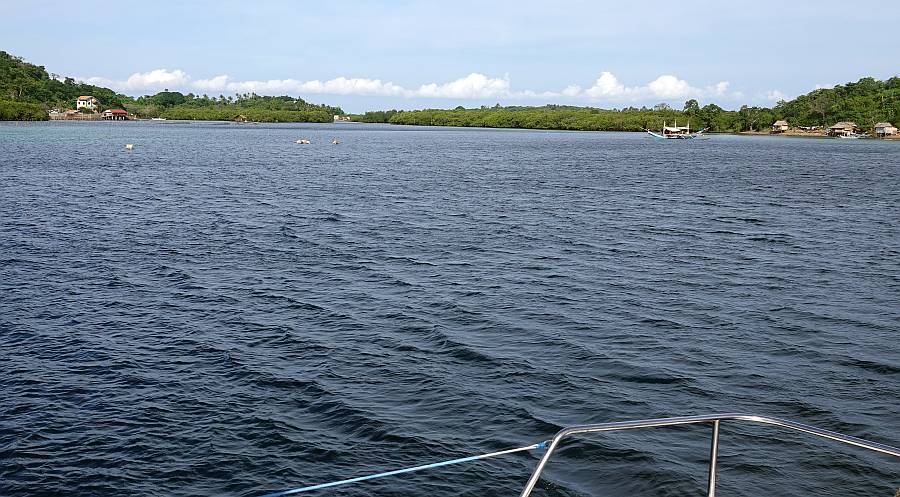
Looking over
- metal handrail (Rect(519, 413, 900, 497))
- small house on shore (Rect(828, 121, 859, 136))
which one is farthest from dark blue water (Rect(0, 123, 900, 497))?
small house on shore (Rect(828, 121, 859, 136))

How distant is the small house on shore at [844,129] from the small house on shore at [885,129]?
26.1ft

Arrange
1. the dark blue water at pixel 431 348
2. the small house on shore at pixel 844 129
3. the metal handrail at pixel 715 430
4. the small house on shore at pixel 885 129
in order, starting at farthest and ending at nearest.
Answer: the small house on shore at pixel 844 129 → the small house on shore at pixel 885 129 → the dark blue water at pixel 431 348 → the metal handrail at pixel 715 430

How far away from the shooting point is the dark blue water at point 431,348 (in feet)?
40.1

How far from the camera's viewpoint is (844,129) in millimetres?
193250

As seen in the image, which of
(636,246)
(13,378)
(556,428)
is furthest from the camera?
(636,246)

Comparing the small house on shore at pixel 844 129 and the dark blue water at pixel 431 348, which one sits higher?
the small house on shore at pixel 844 129

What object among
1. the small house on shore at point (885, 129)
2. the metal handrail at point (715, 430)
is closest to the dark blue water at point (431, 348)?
the metal handrail at point (715, 430)

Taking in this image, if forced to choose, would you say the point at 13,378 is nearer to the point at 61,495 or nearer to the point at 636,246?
the point at 61,495

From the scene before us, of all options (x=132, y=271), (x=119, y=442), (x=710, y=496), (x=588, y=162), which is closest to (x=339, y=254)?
(x=132, y=271)

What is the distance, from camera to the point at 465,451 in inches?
501

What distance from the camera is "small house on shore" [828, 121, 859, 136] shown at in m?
193

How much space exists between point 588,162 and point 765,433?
76150 millimetres

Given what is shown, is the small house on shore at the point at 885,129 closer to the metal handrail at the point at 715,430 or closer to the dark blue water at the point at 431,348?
the dark blue water at the point at 431,348

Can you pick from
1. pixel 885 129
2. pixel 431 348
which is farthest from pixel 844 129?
pixel 431 348
